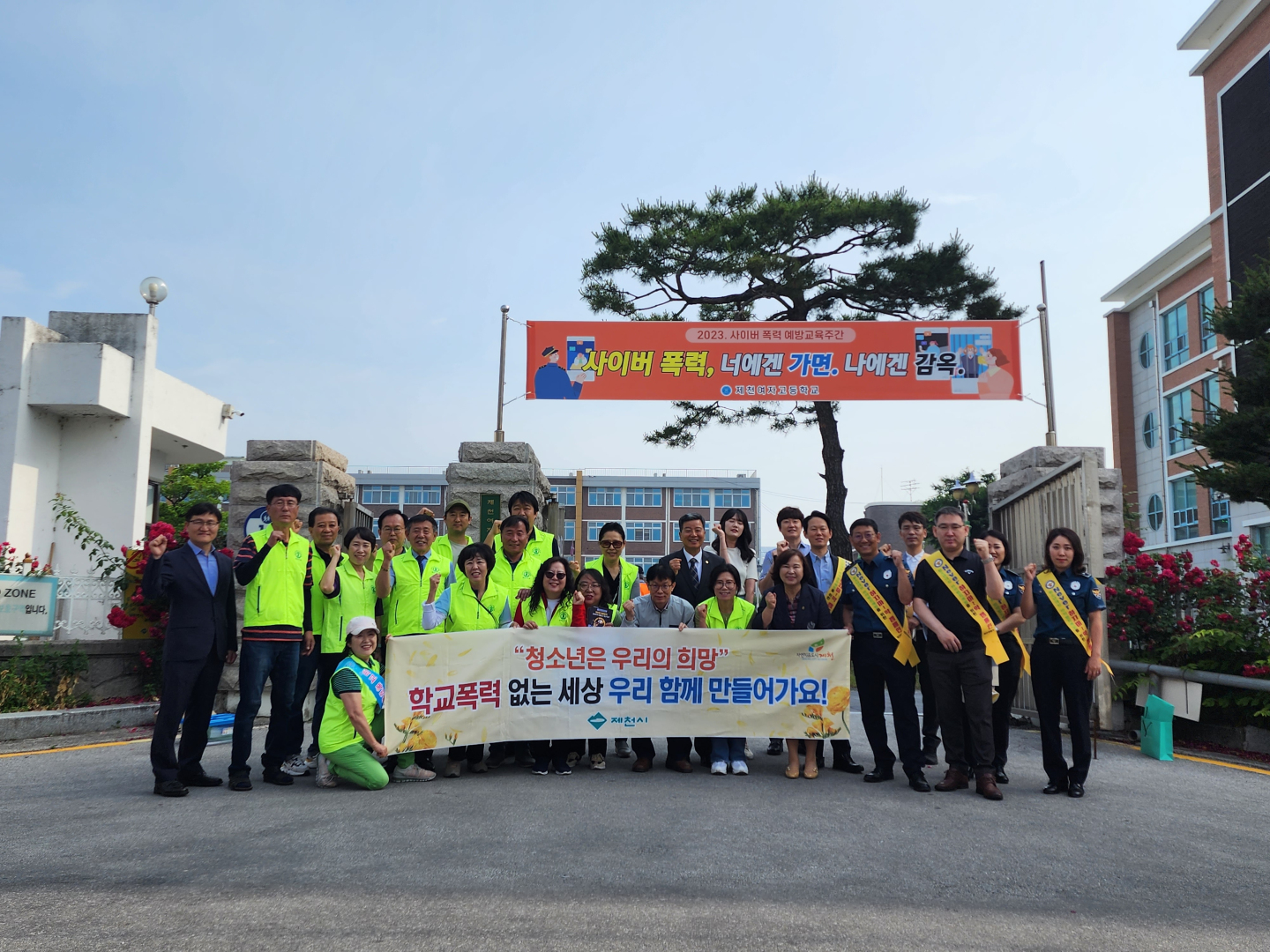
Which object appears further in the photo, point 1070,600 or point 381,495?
point 381,495

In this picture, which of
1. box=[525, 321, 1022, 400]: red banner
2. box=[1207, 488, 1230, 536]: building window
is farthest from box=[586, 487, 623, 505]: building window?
box=[525, 321, 1022, 400]: red banner

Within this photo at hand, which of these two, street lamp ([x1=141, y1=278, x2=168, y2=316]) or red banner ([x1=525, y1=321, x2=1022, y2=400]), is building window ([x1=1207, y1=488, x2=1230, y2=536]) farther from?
street lamp ([x1=141, y1=278, x2=168, y2=316])

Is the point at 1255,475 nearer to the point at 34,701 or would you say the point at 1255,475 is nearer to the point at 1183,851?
the point at 1183,851

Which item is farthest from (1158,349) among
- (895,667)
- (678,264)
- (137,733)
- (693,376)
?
(137,733)

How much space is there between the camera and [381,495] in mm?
67000

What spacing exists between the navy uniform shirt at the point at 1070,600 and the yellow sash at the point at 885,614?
0.83 meters

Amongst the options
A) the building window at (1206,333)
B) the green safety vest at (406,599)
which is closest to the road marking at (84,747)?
the green safety vest at (406,599)

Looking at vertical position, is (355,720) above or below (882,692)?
below

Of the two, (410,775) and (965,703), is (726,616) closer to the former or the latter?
(965,703)

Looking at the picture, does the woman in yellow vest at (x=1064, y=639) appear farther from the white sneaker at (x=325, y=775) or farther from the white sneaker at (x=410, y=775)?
the white sneaker at (x=325, y=775)

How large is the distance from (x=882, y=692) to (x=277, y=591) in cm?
410

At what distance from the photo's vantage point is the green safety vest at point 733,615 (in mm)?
6711

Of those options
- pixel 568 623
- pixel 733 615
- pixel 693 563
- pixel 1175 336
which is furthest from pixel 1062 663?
pixel 1175 336

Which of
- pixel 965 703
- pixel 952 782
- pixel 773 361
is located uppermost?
pixel 773 361
